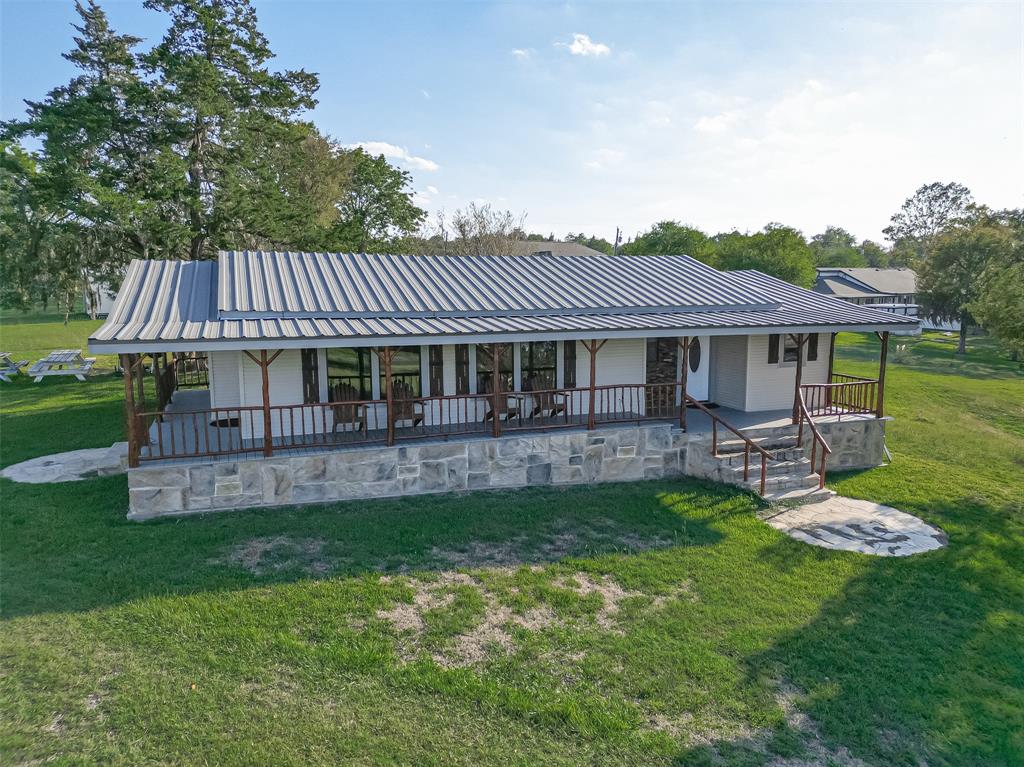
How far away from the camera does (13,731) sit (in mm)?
4875

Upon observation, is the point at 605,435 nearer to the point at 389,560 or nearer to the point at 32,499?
the point at 389,560

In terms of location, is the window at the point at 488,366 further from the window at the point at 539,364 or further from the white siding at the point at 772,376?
the white siding at the point at 772,376

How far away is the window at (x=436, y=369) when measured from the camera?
12227mm

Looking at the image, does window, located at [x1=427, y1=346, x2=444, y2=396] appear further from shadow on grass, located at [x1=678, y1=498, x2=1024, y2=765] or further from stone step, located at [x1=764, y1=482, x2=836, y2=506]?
shadow on grass, located at [x1=678, y1=498, x2=1024, y2=765]

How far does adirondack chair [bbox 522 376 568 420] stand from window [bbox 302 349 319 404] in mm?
4054

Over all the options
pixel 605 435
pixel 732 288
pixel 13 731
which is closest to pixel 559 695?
pixel 13 731

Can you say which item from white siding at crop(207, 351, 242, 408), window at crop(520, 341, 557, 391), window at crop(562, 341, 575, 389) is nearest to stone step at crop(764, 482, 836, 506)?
window at crop(562, 341, 575, 389)

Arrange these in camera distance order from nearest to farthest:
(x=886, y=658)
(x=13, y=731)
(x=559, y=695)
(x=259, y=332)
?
(x=13, y=731) → (x=559, y=695) → (x=886, y=658) → (x=259, y=332)

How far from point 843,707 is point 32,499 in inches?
460

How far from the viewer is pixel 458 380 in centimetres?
1246

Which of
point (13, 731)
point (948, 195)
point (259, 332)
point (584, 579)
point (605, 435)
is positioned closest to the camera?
point (13, 731)

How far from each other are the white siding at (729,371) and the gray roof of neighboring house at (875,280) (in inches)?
1960

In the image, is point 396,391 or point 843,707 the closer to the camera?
point 843,707

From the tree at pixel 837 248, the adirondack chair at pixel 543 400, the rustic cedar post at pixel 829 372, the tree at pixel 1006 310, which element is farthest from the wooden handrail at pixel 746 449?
the tree at pixel 837 248
